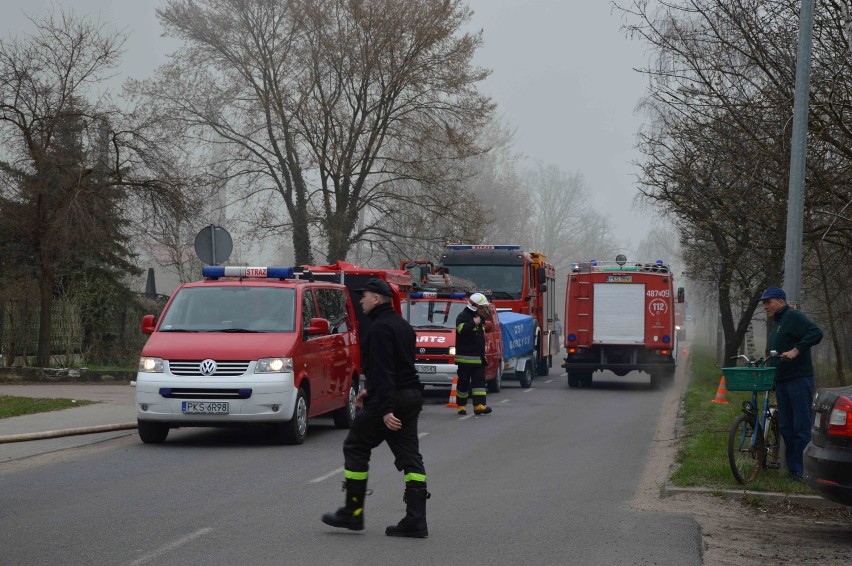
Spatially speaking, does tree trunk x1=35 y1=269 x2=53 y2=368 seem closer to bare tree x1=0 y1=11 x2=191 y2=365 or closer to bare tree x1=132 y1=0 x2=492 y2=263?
bare tree x1=0 y1=11 x2=191 y2=365

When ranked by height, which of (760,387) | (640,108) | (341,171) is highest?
(640,108)

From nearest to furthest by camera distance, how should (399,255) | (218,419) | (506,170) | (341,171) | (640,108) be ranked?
(218,419) → (341,171) → (399,255) → (640,108) → (506,170)

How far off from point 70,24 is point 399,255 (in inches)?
736

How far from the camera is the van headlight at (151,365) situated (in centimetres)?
1410

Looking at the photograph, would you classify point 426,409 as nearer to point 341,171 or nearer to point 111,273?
point 111,273

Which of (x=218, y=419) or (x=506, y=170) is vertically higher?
(x=506, y=170)

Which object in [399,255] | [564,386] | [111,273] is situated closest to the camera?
[564,386]

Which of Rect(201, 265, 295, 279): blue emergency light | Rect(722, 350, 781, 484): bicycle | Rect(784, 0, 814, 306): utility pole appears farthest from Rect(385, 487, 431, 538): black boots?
Rect(201, 265, 295, 279): blue emergency light

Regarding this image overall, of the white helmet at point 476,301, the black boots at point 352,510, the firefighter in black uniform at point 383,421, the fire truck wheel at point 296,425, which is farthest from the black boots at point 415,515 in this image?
the white helmet at point 476,301

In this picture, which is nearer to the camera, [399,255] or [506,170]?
[399,255]

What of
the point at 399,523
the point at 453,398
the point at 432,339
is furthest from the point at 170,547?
the point at 432,339

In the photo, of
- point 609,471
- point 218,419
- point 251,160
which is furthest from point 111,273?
point 609,471

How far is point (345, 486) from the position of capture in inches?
333

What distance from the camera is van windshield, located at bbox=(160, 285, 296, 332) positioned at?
48.4 ft
